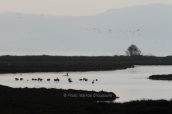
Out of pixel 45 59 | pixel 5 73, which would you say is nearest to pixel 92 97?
pixel 5 73

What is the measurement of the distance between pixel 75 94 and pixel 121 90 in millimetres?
11582

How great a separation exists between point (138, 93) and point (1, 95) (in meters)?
16.7

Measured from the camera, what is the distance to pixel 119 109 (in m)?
32.7

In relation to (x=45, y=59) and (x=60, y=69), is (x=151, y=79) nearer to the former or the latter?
(x=60, y=69)

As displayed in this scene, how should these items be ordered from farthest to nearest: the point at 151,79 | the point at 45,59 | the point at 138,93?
the point at 45,59 < the point at 151,79 < the point at 138,93

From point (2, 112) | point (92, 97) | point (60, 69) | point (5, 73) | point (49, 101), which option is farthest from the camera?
point (60, 69)

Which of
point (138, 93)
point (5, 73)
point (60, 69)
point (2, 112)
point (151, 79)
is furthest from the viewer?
point (60, 69)

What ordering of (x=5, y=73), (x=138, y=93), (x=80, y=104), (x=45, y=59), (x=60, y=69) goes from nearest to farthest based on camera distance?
(x=80, y=104) → (x=138, y=93) → (x=5, y=73) → (x=60, y=69) → (x=45, y=59)

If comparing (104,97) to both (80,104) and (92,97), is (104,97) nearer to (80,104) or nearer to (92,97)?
(92,97)

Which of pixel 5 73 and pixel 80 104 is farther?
pixel 5 73

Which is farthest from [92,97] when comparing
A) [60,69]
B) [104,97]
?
[60,69]

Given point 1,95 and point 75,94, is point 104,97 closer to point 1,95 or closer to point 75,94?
point 75,94

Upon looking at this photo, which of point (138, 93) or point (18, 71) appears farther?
point (18, 71)

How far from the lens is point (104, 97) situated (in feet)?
142
